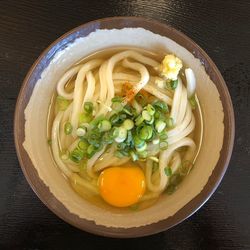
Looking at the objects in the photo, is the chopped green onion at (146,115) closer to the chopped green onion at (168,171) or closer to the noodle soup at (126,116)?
the noodle soup at (126,116)

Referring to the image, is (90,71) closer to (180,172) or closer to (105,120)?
(105,120)

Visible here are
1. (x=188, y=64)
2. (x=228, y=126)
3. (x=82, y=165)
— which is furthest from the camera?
(x=82, y=165)

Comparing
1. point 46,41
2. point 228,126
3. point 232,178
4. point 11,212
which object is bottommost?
point 11,212

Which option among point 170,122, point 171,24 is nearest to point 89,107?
point 170,122

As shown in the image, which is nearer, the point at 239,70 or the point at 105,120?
the point at 105,120

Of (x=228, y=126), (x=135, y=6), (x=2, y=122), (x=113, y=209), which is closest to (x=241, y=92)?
(x=228, y=126)

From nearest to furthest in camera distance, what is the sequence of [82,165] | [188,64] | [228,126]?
[228,126], [188,64], [82,165]

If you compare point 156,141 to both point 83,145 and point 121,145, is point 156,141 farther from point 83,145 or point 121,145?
point 83,145
